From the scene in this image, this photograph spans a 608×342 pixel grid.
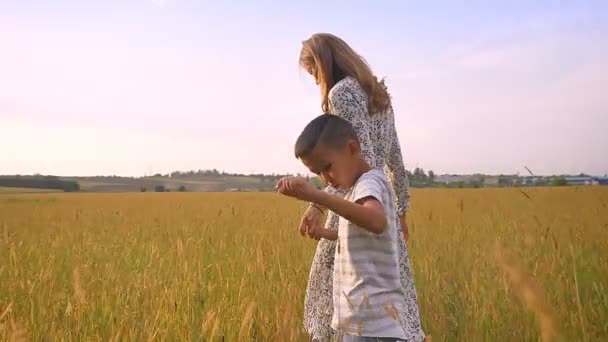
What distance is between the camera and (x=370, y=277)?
5.32 feet

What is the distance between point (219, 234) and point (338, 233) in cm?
419

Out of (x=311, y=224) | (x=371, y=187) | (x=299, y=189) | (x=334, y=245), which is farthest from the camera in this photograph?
(x=334, y=245)

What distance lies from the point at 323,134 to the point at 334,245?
0.53 m

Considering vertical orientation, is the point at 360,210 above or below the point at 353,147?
below

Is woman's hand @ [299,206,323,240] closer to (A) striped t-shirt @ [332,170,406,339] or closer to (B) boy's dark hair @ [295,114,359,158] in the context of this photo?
(A) striped t-shirt @ [332,170,406,339]

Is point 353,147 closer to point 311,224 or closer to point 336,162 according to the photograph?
point 336,162

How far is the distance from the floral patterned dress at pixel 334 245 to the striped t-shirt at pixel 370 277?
0.46 feet

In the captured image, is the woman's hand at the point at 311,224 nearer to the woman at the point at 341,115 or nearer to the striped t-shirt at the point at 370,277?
the woman at the point at 341,115

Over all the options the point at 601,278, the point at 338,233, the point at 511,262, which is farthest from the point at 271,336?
the point at 601,278

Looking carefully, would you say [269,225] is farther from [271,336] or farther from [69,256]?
[271,336]

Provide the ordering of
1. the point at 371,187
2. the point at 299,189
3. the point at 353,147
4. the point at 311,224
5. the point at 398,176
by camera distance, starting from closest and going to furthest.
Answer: the point at 299,189 < the point at 371,187 < the point at 353,147 < the point at 311,224 < the point at 398,176

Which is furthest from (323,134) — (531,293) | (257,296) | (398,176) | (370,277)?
(257,296)

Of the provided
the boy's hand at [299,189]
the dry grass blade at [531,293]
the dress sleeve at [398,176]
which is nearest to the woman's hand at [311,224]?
the boy's hand at [299,189]

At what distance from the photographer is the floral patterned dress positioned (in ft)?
6.18
